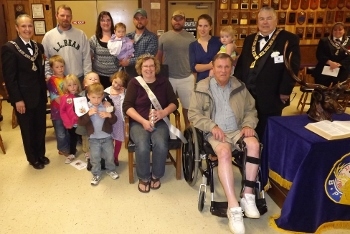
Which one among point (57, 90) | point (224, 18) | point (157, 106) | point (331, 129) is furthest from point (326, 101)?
point (224, 18)

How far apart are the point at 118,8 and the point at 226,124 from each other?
153 inches

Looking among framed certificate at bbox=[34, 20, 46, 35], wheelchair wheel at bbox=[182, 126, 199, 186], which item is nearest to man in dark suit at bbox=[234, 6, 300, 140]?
wheelchair wheel at bbox=[182, 126, 199, 186]

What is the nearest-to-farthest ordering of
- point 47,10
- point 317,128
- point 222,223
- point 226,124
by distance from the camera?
point 317,128 → point 222,223 → point 226,124 → point 47,10

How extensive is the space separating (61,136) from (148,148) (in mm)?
1104

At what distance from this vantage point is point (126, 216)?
2.43 metres

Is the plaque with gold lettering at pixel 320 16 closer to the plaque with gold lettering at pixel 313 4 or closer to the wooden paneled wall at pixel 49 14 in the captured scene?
the plaque with gold lettering at pixel 313 4

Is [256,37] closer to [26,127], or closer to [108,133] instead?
[108,133]

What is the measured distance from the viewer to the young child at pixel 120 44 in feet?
10.4

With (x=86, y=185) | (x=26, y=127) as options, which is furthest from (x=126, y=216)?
(x=26, y=127)

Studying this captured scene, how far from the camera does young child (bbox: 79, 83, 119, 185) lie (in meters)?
2.80

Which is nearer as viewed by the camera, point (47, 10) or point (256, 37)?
point (256, 37)

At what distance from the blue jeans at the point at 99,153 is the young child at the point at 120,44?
34.8 inches

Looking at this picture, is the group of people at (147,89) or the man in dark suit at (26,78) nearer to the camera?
the group of people at (147,89)

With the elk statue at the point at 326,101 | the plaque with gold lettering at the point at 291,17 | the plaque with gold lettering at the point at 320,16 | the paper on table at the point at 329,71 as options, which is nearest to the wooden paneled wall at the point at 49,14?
the plaque with gold lettering at the point at 291,17
